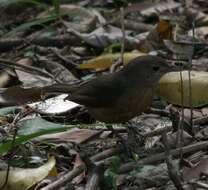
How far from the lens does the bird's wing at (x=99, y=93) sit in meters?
4.94

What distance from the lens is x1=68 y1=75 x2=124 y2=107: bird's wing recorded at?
4.94 metres

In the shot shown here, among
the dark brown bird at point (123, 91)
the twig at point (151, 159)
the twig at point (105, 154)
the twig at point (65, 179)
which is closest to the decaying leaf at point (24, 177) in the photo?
the twig at point (65, 179)

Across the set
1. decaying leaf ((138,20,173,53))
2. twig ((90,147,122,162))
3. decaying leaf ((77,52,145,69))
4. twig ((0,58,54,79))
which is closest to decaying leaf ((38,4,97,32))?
decaying leaf ((138,20,173,53))

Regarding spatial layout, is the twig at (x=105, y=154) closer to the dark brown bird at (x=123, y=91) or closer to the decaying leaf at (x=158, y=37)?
the dark brown bird at (x=123, y=91)

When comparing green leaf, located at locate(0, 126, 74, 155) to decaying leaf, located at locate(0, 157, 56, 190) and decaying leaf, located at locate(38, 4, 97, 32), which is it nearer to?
decaying leaf, located at locate(0, 157, 56, 190)

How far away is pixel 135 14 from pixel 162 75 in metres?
2.74

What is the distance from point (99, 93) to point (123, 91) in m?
0.20

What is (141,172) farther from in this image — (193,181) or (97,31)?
(97,31)

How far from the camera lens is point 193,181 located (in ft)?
12.4

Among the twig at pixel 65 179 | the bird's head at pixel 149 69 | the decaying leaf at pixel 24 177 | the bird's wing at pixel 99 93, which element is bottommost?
the decaying leaf at pixel 24 177

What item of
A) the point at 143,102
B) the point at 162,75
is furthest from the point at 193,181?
the point at 162,75

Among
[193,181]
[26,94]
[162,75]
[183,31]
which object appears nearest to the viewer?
[193,181]

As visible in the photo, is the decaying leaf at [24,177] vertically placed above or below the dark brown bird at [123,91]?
below

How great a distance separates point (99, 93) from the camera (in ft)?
16.6
